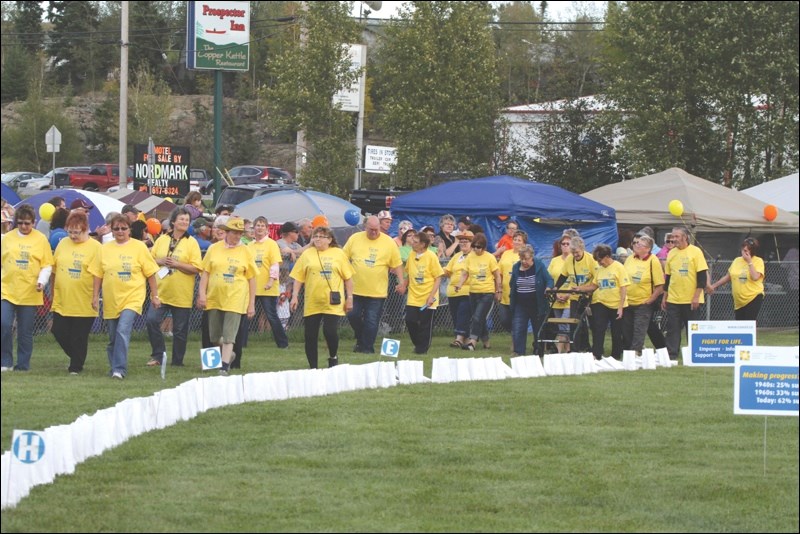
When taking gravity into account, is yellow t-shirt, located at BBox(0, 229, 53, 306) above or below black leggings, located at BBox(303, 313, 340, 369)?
above

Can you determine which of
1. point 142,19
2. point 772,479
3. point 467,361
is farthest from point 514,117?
point 772,479

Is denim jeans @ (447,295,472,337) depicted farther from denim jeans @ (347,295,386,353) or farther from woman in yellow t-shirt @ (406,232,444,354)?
denim jeans @ (347,295,386,353)

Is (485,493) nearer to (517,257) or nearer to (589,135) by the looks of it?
(517,257)

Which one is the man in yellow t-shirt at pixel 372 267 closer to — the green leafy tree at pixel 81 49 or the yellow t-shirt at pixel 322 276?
the yellow t-shirt at pixel 322 276

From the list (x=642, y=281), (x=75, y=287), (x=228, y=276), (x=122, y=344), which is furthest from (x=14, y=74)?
(x=642, y=281)

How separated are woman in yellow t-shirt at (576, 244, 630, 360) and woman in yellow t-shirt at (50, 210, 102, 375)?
702 cm

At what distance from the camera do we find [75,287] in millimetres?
14844

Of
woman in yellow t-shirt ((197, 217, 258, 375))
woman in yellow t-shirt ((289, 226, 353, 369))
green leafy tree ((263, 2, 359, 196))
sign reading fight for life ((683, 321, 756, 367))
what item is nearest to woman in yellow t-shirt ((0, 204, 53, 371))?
woman in yellow t-shirt ((197, 217, 258, 375))

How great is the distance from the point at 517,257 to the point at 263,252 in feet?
14.5

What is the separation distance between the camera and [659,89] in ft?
62.4

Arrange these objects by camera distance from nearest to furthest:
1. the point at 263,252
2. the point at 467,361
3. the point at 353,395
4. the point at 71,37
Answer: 1. the point at 353,395
2. the point at 467,361
3. the point at 263,252
4. the point at 71,37

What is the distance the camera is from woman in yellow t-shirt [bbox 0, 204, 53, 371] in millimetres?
14039

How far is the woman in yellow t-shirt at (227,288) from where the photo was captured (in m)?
15.1

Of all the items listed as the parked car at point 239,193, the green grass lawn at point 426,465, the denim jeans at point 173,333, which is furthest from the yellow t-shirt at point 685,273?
the parked car at point 239,193
